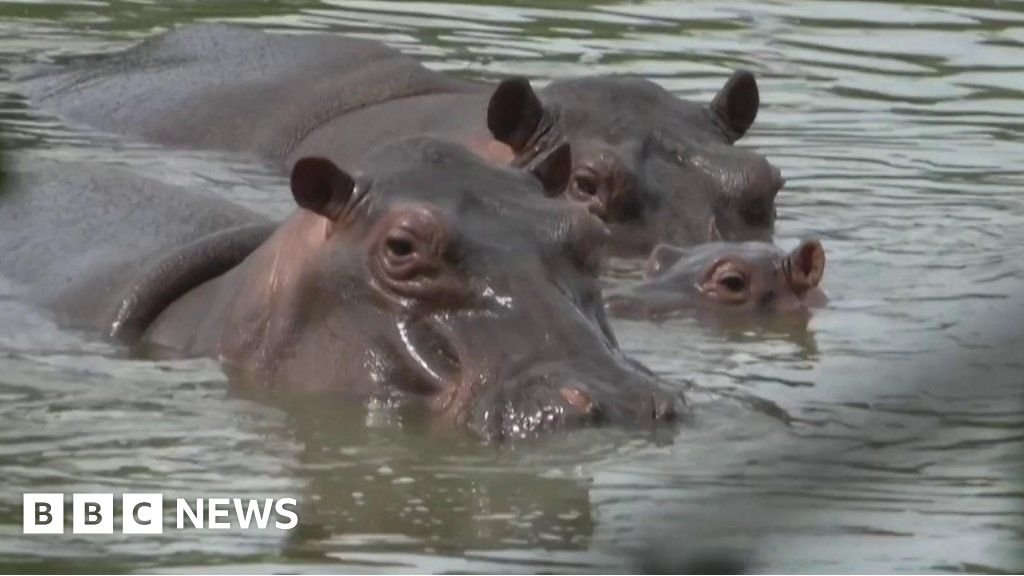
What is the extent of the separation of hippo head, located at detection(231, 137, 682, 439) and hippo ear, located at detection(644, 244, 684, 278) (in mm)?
2021

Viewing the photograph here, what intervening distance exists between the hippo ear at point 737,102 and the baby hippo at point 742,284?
1450 millimetres

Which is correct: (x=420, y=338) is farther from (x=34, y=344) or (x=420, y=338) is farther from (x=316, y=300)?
(x=34, y=344)

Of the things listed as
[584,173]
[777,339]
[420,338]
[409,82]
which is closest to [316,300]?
[420,338]

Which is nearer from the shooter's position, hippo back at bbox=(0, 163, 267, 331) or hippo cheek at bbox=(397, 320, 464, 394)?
hippo cheek at bbox=(397, 320, 464, 394)

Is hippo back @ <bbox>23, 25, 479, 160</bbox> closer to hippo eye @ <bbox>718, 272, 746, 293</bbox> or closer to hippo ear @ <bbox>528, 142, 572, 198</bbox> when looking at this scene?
hippo eye @ <bbox>718, 272, 746, 293</bbox>

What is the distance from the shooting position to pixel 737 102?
339 inches

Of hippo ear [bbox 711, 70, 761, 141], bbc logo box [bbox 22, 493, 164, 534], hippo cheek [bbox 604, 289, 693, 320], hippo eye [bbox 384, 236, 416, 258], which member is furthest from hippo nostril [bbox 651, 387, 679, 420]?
hippo ear [bbox 711, 70, 761, 141]

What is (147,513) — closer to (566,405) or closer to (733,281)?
(566,405)

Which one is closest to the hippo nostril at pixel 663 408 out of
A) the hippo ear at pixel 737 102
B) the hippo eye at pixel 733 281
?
the hippo eye at pixel 733 281

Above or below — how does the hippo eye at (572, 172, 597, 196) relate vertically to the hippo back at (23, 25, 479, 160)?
above

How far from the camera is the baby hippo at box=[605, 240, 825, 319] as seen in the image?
22.9 ft

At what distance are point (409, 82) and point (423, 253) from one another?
17.1 ft

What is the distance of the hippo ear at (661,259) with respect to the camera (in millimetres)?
7398

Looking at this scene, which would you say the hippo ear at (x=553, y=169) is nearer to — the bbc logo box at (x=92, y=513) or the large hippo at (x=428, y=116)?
the large hippo at (x=428, y=116)
